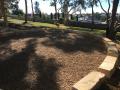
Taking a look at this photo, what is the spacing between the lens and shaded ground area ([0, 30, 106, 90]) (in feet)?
19.5

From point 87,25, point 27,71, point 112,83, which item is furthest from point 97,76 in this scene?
point 87,25

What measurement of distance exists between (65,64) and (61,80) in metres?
0.85

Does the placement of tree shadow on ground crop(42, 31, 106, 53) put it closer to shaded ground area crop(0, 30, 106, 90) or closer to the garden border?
shaded ground area crop(0, 30, 106, 90)

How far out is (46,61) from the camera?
6840 millimetres

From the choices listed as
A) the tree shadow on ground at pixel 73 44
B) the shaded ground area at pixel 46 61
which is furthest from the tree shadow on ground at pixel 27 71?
the tree shadow on ground at pixel 73 44

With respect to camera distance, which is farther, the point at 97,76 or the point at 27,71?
the point at 27,71

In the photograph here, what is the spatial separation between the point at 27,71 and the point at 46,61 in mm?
691

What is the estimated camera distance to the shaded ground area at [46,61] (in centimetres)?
593

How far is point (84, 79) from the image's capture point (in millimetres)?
5875

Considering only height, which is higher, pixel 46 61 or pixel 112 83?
pixel 46 61

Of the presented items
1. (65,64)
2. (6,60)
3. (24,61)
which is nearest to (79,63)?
(65,64)

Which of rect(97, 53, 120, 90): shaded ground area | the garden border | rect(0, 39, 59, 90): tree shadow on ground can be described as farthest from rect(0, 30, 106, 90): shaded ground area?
rect(97, 53, 120, 90): shaded ground area

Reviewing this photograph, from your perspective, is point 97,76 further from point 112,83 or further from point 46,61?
point 46,61

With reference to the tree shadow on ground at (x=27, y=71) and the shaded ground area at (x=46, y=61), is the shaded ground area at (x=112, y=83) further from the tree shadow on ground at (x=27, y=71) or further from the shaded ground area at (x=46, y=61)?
the tree shadow on ground at (x=27, y=71)
